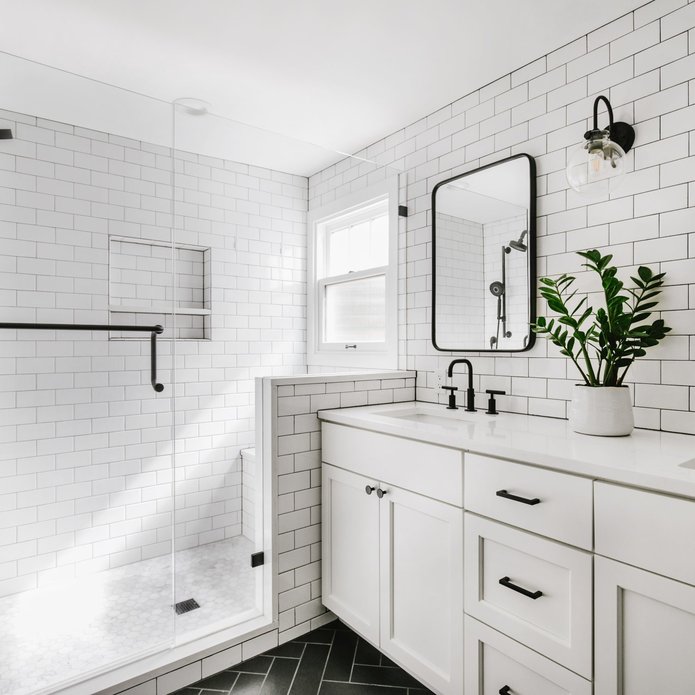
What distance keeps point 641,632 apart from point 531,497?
383 millimetres

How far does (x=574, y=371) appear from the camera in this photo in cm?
194

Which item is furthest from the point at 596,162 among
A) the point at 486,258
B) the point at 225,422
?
the point at 225,422

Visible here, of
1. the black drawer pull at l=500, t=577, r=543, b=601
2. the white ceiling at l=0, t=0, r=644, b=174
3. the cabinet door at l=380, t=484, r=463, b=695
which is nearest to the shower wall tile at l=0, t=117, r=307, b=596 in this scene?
the white ceiling at l=0, t=0, r=644, b=174

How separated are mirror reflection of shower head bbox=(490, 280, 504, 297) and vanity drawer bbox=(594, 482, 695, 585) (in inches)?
47.0

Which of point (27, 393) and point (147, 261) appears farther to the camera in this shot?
point (147, 261)

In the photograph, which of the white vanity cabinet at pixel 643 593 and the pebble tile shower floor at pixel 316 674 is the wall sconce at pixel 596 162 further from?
the pebble tile shower floor at pixel 316 674

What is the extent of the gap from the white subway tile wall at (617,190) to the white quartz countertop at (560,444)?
0.62ft

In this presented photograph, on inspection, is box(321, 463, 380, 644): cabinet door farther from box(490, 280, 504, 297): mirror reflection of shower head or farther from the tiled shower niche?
box(490, 280, 504, 297): mirror reflection of shower head

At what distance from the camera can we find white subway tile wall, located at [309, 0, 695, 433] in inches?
64.6

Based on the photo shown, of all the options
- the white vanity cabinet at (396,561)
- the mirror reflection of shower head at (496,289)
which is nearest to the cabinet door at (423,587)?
the white vanity cabinet at (396,561)

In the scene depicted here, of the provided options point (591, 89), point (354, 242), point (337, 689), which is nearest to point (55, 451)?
point (337, 689)

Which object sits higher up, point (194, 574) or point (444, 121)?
point (444, 121)

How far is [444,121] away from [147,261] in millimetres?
1700

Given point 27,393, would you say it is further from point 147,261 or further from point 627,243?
point 627,243
